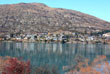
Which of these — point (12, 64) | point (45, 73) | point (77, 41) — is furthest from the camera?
point (77, 41)

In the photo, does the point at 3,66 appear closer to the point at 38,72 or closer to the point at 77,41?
the point at 38,72

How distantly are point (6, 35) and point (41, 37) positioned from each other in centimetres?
3488

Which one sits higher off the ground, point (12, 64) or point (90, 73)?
point (12, 64)

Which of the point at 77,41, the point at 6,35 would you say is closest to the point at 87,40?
the point at 77,41

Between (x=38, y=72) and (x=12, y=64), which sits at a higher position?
(x=12, y=64)

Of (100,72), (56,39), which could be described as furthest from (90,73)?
(56,39)

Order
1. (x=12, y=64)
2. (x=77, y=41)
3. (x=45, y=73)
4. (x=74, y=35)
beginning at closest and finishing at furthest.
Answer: (x=12, y=64) < (x=45, y=73) < (x=77, y=41) < (x=74, y=35)

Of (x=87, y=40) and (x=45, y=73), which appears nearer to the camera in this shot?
(x=45, y=73)

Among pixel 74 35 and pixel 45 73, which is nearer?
pixel 45 73

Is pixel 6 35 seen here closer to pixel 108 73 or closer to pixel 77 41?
pixel 77 41

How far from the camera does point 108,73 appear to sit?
86.9ft

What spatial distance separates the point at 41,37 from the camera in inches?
6811

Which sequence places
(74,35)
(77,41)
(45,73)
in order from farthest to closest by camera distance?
(74,35) < (77,41) < (45,73)

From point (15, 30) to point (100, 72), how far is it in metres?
178
